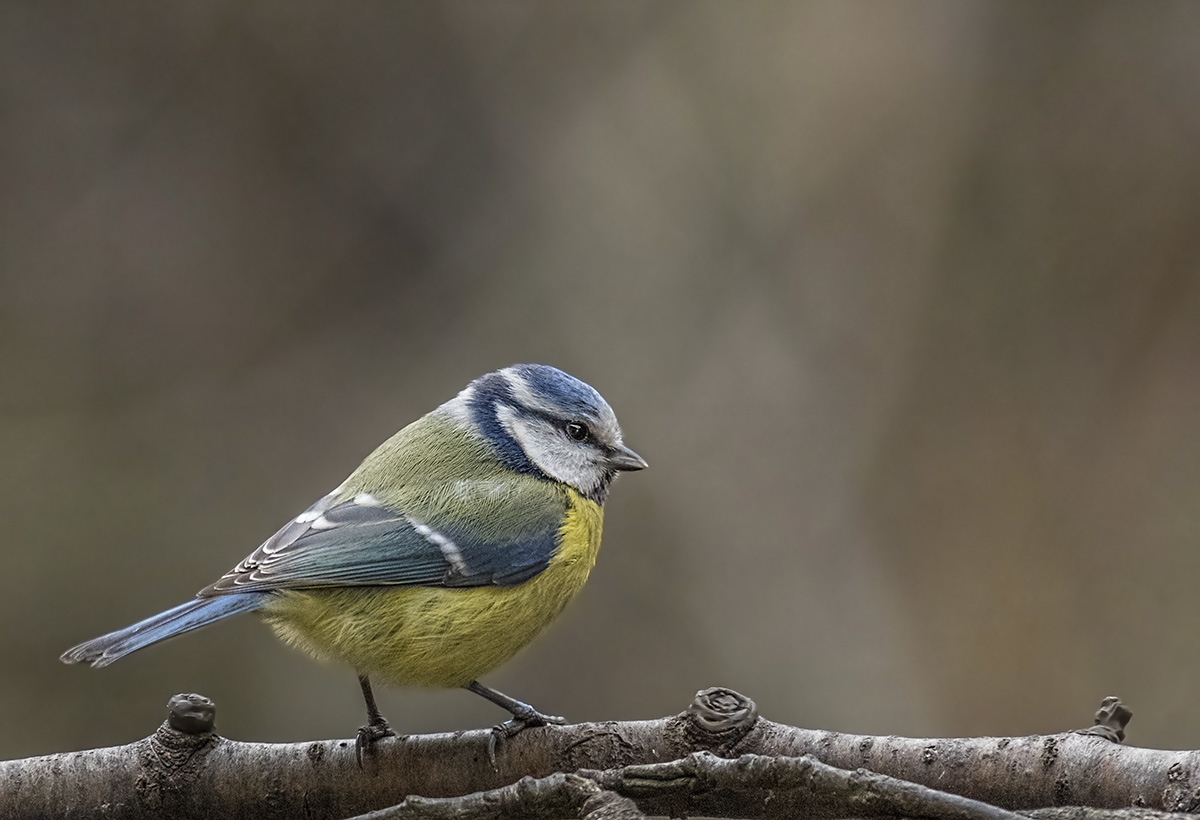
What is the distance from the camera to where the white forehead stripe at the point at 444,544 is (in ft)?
6.46

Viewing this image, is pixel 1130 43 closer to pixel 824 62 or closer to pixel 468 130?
pixel 824 62

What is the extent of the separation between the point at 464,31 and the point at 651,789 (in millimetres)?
3137

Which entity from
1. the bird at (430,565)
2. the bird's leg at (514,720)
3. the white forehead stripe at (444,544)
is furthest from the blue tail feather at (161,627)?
the bird's leg at (514,720)

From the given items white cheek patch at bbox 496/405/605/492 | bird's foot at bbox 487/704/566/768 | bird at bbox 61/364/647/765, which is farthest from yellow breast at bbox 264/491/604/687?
white cheek patch at bbox 496/405/605/492

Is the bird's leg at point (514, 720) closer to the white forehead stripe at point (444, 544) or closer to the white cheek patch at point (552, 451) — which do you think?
the white forehead stripe at point (444, 544)

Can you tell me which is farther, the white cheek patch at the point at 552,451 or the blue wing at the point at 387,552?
the white cheek patch at the point at 552,451

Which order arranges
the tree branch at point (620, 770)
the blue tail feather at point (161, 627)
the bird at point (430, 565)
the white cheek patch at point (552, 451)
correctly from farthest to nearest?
the white cheek patch at point (552, 451) → the bird at point (430, 565) → the blue tail feather at point (161, 627) → the tree branch at point (620, 770)

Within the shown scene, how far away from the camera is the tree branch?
126 centimetres

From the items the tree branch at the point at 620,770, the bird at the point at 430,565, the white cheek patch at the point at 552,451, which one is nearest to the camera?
the tree branch at the point at 620,770

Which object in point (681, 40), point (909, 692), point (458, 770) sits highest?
point (681, 40)

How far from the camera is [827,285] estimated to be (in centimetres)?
356

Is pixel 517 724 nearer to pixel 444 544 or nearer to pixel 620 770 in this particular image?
pixel 444 544

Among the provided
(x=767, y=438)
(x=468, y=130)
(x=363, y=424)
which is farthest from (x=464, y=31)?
(x=767, y=438)

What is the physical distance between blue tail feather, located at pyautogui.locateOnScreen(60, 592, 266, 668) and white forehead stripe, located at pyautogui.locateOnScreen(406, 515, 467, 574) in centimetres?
29
